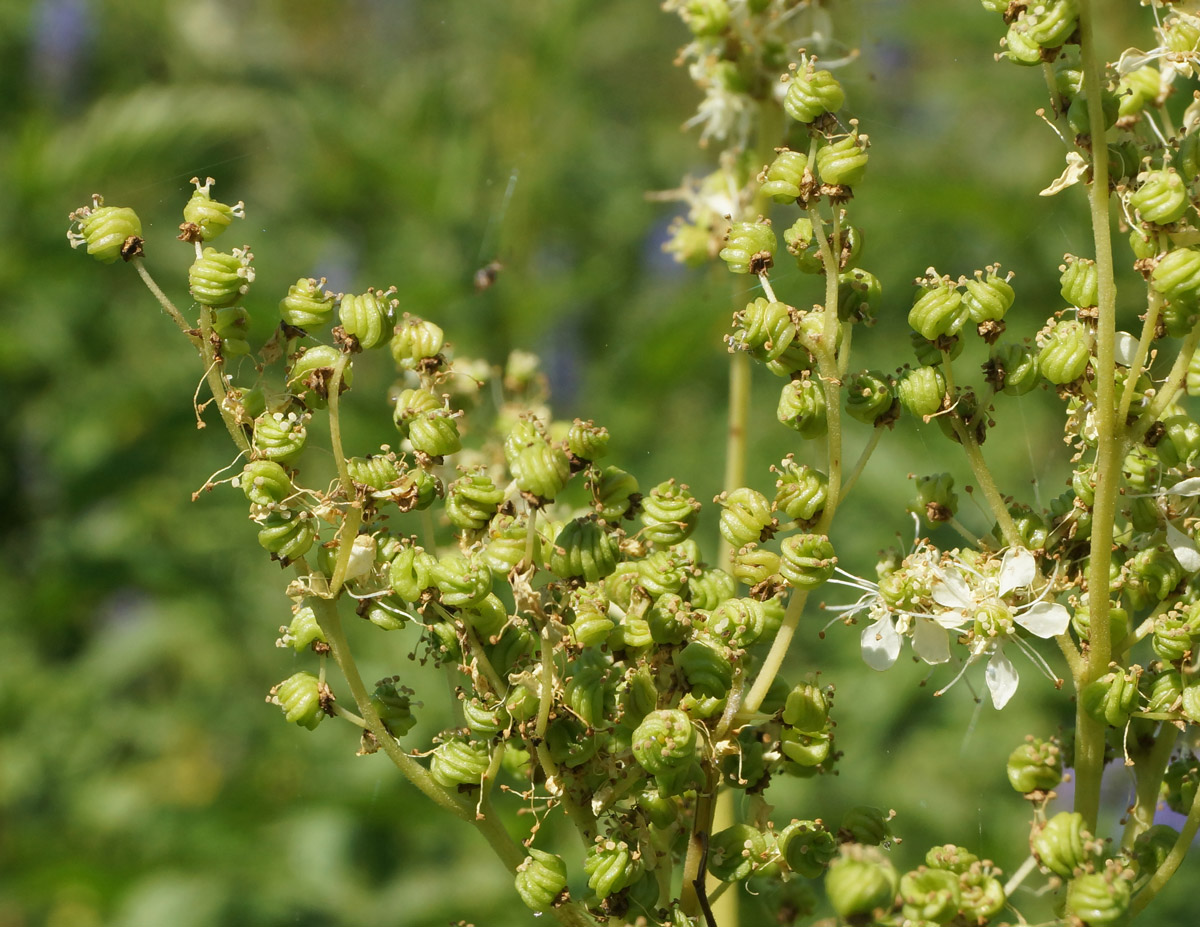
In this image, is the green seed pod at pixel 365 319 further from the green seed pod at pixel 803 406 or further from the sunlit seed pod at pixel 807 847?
the sunlit seed pod at pixel 807 847

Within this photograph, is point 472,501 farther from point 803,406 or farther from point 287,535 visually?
point 803,406

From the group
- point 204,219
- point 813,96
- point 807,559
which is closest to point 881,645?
point 807,559

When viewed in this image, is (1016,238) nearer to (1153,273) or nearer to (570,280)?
(570,280)

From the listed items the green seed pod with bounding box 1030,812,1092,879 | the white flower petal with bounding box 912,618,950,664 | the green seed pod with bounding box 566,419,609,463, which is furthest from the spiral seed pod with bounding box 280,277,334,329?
the green seed pod with bounding box 1030,812,1092,879

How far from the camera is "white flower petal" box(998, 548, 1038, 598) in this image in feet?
3.40

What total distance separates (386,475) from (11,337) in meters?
2.56

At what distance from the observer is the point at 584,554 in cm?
98

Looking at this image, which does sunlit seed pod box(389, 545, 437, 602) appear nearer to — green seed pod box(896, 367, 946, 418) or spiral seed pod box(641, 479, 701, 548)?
spiral seed pod box(641, 479, 701, 548)

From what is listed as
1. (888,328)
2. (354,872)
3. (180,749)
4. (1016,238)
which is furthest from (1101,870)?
(180,749)

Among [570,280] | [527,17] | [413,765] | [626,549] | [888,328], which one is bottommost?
[888,328]

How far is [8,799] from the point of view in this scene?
3.07m

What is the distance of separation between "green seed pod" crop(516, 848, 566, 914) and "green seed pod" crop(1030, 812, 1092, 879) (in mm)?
362

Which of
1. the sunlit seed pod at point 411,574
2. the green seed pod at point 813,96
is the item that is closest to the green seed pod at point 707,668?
the sunlit seed pod at point 411,574

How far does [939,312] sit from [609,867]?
505 mm
